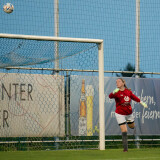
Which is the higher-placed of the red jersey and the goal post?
the goal post

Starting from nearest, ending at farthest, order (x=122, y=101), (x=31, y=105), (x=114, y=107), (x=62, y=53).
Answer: (x=122, y=101) < (x=62, y=53) < (x=31, y=105) < (x=114, y=107)

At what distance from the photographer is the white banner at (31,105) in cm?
973

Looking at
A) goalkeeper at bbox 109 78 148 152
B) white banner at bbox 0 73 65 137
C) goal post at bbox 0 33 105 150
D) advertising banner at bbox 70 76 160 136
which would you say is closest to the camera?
goalkeeper at bbox 109 78 148 152

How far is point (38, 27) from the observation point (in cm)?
1108

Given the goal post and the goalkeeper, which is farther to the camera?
the goal post

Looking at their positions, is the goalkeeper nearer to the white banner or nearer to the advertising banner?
the advertising banner

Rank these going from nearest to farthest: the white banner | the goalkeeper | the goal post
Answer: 1. the goalkeeper
2. the goal post
3. the white banner

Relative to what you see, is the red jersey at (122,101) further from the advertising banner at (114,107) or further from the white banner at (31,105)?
the white banner at (31,105)

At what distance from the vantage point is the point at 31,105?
993cm

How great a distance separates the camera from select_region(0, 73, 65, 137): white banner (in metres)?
9.73

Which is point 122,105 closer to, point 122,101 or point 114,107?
point 122,101

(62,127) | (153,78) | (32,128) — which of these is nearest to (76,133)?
(62,127)

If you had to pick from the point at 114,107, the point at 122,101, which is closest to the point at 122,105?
the point at 122,101

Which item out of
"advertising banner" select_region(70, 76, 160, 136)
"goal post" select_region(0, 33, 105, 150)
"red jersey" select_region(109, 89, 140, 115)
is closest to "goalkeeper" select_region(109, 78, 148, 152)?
"red jersey" select_region(109, 89, 140, 115)
